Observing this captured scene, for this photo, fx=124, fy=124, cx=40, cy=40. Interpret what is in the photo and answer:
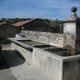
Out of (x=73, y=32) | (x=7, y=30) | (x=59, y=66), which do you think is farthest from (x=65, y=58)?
(x=7, y=30)

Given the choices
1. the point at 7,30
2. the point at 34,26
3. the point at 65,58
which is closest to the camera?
the point at 65,58

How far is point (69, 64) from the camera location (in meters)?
4.14

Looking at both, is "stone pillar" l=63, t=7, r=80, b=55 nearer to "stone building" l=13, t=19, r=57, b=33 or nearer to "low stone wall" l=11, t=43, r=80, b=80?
"low stone wall" l=11, t=43, r=80, b=80

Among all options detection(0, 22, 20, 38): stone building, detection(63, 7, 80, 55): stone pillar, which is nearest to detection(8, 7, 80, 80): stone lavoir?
detection(63, 7, 80, 55): stone pillar

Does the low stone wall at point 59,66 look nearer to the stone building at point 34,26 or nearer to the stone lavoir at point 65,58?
the stone lavoir at point 65,58

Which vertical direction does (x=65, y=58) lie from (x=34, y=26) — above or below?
below

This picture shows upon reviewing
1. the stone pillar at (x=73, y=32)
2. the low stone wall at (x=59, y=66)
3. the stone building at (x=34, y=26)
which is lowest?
the low stone wall at (x=59, y=66)

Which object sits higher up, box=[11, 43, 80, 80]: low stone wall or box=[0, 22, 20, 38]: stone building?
box=[0, 22, 20, 38]: stone building

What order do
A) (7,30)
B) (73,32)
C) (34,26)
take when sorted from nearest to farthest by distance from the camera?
(73,32) < (7,30) < (34,26)

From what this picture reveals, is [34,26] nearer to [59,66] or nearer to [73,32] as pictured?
[73,32]

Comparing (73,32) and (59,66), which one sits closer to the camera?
(59,66)

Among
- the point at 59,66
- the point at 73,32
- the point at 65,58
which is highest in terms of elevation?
the point at 73,32

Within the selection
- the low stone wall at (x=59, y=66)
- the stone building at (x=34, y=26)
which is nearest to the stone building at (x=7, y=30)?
the stone building at (x=34, y=26)

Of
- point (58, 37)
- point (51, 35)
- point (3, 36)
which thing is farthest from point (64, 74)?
point (3, 36)
